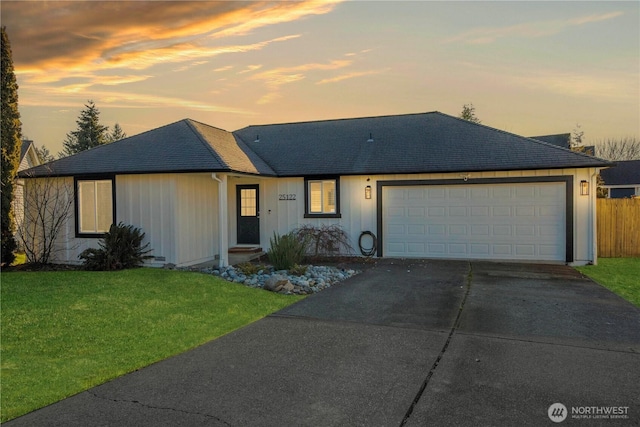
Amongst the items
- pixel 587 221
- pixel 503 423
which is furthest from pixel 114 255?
pixel 587 221

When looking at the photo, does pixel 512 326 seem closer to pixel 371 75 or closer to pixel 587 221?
pixel 587 221

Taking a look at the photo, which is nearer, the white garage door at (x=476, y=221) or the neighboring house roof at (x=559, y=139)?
the white garage door at (x=476, y=221)

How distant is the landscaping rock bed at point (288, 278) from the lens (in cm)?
856

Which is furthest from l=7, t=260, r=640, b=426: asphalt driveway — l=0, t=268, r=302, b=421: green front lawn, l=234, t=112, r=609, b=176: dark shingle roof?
l=234, t=112, r=609, b=176: dark shingle roof

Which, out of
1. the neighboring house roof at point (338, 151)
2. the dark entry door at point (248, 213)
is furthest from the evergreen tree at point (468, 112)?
the dark entry door at point (248, 213)

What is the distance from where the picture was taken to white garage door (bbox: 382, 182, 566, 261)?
1188 cm

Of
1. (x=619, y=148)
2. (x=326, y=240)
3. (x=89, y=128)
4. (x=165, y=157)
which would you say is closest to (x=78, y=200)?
(x=165, y=157)

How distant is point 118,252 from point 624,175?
45228mm

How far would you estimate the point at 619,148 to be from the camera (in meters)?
53.4

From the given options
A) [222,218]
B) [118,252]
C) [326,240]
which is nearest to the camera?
[118,252]

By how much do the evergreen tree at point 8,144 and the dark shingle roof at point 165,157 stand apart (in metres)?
0.88

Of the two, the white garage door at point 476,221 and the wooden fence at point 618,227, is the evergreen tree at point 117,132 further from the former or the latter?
the wooden fence at point 618,227

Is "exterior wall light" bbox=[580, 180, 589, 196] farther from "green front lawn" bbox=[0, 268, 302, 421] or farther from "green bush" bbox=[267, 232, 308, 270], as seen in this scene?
"green front lawn" bbox=[0, 268, 302, 421]

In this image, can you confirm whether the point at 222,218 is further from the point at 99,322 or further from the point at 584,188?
the point at 584,188
